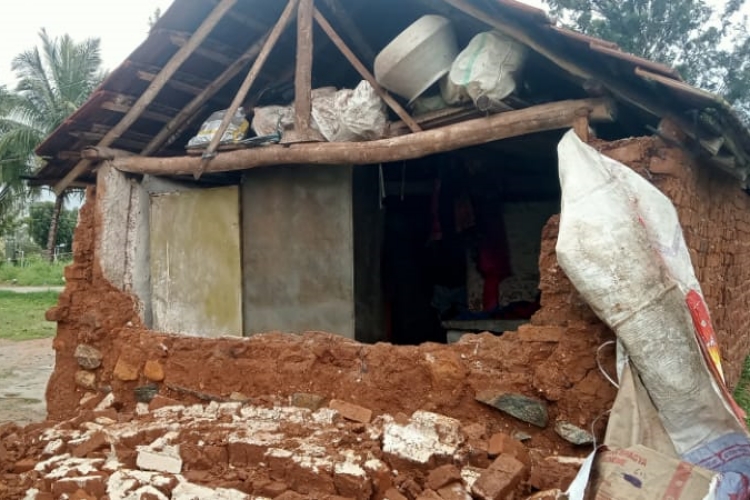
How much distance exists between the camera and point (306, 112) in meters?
5.01

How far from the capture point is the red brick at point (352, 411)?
447 centimetres

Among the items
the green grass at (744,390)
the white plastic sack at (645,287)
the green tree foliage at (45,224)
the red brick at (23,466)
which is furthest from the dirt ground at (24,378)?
the green tree foliage at (45,224)

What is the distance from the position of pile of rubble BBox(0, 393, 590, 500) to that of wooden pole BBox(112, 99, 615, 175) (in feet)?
5.94

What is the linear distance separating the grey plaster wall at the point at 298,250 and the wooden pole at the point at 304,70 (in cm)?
89

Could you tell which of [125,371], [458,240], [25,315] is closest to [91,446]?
[125,371]

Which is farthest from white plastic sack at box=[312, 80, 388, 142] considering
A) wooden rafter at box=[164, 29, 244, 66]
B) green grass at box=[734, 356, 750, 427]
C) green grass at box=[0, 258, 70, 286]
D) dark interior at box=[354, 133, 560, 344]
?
green grass at box=[0, 258, 70, 286]

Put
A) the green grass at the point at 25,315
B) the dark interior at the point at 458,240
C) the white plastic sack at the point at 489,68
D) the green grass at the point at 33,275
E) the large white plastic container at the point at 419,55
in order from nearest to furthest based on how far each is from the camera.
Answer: the white plastic sack at the point at 489,68 < the large white plastic container at the point at 419,55 < the dark interior at the point at 458,240 < the green grass at the point at 25,315 < the green grass at the point at 33,275

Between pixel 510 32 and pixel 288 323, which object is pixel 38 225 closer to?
pixel 288 323

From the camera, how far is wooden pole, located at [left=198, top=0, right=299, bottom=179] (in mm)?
5035

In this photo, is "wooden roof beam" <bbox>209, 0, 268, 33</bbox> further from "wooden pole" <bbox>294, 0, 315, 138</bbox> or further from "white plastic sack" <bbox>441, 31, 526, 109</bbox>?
"white plastic sack" <bbox>441, 31, 526, 109</bbox>

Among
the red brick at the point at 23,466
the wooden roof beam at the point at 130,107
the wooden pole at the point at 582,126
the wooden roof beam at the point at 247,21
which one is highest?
the wooden roof beam at the point at 247,21

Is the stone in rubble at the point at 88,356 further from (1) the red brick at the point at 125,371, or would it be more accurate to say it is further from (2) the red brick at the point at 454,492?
(2) the red brick at the point at 454,492

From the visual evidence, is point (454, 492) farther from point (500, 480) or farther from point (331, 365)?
point (331, 365)

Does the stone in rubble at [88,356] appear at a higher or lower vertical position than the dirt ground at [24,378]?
higher
